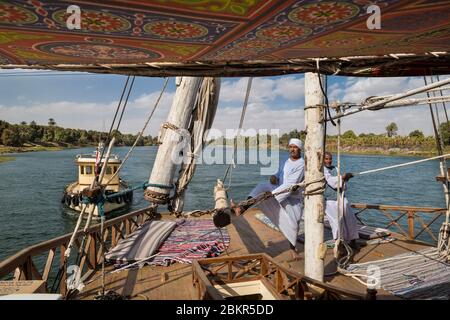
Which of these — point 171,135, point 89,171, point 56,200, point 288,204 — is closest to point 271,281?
point 288,204

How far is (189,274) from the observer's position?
5148 mm

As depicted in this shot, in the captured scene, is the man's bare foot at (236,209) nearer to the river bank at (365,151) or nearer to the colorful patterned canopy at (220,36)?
the colorful patterned canopy at (220,36)

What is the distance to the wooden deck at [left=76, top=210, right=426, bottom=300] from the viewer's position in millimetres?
4468

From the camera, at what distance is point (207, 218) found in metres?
8.91

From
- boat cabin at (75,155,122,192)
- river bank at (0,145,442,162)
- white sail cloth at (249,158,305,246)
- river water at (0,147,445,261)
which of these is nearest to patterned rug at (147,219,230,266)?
white sail cloth at (249,158,305,246)

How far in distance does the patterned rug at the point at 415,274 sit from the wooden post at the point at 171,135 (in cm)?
447

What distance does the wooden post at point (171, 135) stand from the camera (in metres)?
7.47

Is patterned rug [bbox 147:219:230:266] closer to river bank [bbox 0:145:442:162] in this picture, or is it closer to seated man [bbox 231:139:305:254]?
seated man [bbox 231:139:305:254]

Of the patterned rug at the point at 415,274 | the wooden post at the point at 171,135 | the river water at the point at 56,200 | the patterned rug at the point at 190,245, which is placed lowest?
the river water at the point at 56,200

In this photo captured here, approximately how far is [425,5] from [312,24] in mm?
676

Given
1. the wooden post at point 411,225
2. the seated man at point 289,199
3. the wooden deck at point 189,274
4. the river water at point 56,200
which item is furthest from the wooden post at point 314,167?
the river water at point 56,200

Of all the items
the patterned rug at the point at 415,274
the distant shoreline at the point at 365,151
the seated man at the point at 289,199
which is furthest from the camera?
the distant shoreline at the point at 365,151

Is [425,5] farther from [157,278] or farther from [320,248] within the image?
[157,278]
